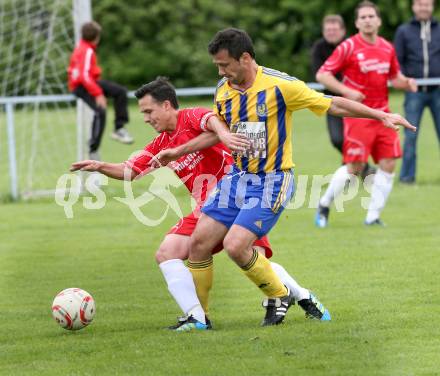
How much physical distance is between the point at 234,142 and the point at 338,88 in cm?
428

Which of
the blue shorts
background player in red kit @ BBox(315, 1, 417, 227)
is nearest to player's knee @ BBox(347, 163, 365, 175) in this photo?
background player in red kit @ BBox(315, 1, 417, 227)

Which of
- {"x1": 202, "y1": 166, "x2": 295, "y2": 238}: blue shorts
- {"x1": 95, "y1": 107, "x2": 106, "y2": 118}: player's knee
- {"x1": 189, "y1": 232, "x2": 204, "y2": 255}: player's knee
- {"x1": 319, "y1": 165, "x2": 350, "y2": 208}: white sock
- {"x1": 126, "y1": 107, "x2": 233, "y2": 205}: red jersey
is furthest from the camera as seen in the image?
{"x1": 95, "y1": 107, "x2": 106, "y2": 118}: player's knee

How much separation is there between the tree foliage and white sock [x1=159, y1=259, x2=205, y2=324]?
32.7 meters

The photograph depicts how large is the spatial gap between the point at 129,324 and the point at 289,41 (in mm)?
34731

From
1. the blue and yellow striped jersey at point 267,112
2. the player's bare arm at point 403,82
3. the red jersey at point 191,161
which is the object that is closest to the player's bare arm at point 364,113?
the blue and yellow striped jersey at point 267,112

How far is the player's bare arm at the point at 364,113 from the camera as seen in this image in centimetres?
612

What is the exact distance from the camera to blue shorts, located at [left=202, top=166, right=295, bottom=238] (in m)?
6.25

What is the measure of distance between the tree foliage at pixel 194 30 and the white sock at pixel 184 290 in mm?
32681

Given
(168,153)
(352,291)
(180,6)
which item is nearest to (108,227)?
(352,291)

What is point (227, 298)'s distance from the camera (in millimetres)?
7457

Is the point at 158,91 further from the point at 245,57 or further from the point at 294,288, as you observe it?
the point at 294,288

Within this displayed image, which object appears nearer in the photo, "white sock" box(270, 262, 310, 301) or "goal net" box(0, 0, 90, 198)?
"white sock" box(270, 262, 310, 301)

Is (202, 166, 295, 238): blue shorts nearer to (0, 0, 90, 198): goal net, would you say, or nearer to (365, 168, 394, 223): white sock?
(365, 168, 394, 223): white sock

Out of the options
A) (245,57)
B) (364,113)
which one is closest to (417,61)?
(364,113)
